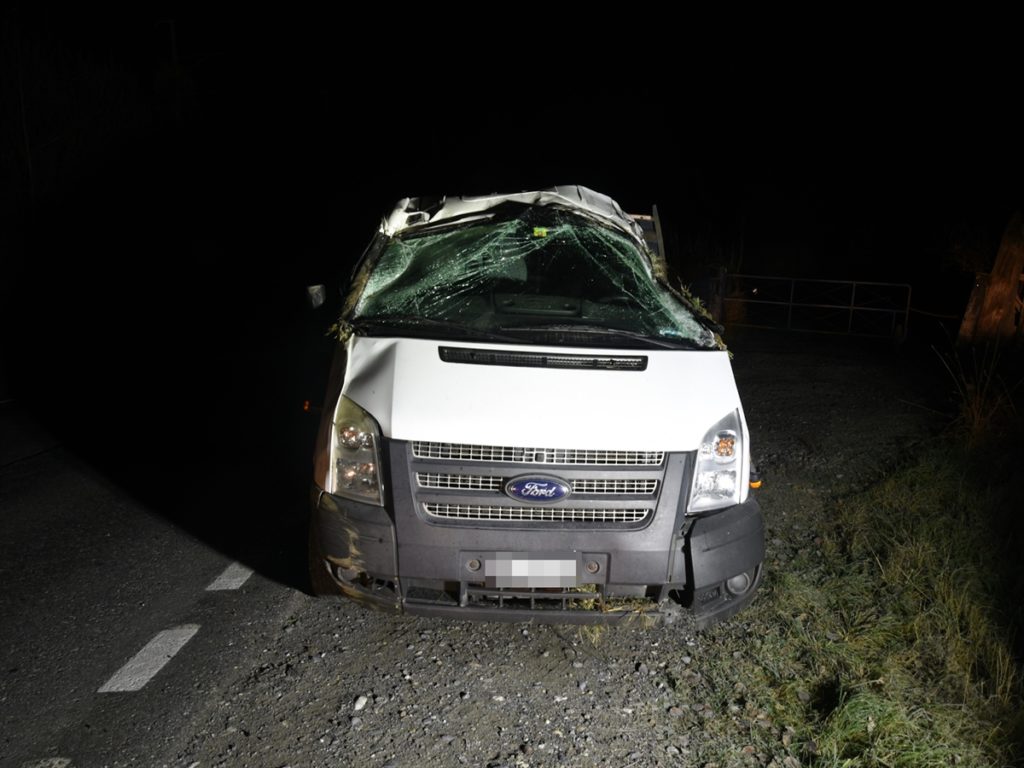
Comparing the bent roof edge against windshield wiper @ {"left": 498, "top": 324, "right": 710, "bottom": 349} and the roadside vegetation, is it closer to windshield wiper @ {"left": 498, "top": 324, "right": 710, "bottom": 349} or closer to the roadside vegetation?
windshield wiper @ {"left": 498, "top": 324, "right": 710, "bottom": 349}

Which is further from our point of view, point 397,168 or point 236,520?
point 397,168

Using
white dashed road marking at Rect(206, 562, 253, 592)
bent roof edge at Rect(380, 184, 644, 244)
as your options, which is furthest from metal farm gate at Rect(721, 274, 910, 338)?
white dashed road marking at Rect(206, 562, 253, 592)

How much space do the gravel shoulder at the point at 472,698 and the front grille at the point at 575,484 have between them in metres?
0.67

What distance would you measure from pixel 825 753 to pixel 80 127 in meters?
17.8

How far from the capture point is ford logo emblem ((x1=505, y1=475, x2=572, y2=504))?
3.48 metres

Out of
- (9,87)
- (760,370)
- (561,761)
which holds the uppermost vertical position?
(9,87)

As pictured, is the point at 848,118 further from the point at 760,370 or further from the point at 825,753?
the point at 825,753

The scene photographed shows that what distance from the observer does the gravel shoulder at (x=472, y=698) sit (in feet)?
10.5

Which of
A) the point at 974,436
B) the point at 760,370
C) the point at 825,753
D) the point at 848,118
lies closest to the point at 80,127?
the point at 760,370

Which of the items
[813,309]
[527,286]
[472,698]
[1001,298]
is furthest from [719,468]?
[813,309]

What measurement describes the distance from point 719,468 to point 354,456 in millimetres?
1550

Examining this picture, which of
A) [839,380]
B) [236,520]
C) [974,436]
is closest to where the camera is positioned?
[236,520]

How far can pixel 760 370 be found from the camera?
413 inches

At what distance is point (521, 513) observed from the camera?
3.52 metres
